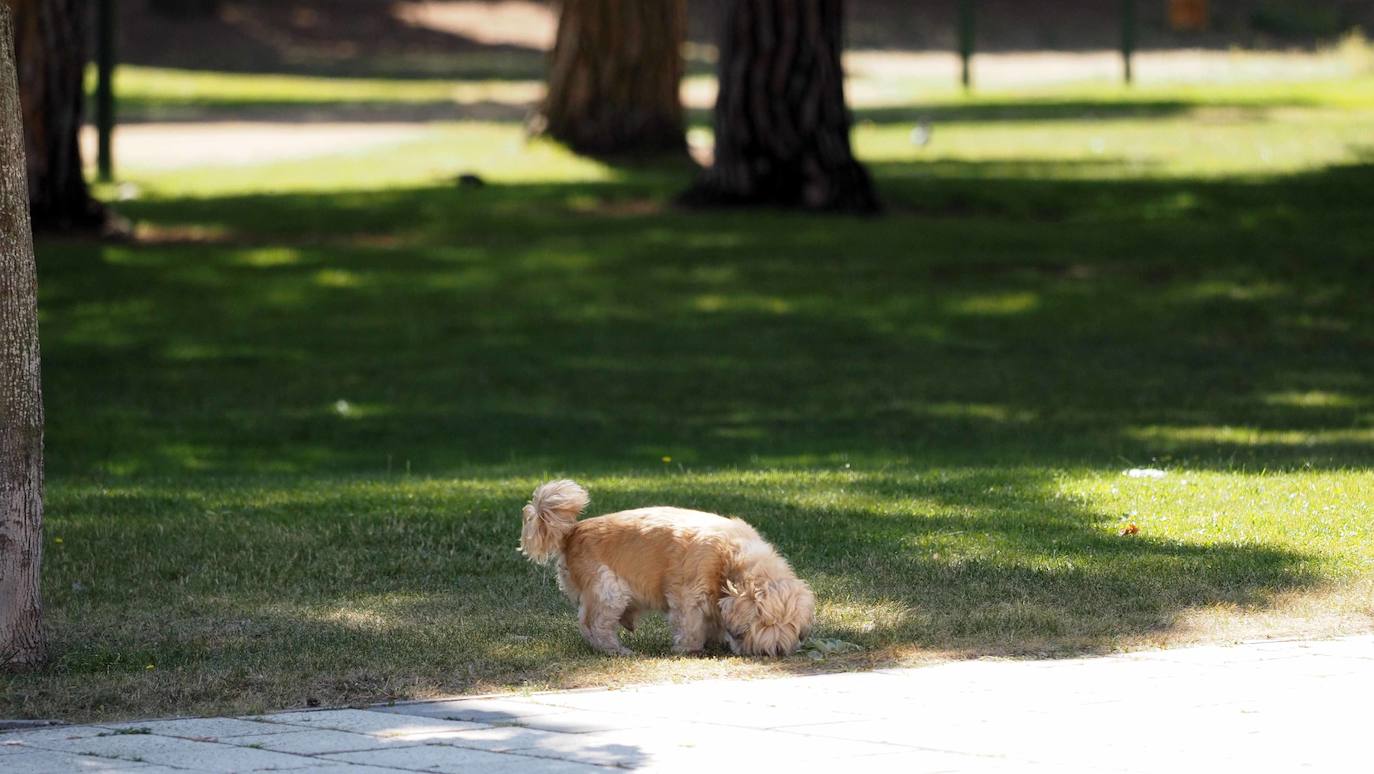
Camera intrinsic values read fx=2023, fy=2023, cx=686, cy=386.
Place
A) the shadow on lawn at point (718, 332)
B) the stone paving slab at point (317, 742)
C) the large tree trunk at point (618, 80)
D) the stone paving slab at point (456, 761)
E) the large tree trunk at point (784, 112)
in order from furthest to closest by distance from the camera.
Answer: the large tree trunk at point (618, 80) → the large tree trunk at point (784, 112) → the shadow on lawn at point (718, 332) → the stone paving slab at point (317, 742) → the stone paving slab at point (456, 761)

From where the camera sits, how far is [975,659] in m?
6.66

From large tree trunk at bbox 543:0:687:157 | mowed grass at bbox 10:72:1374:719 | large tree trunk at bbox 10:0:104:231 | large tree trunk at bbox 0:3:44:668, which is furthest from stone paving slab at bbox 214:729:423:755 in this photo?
large tree trunk at bbox 543:0:687:157

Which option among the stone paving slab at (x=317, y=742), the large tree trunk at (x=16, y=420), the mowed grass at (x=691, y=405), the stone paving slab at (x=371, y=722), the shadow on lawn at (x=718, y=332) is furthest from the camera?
the shadow on lawn at (x=718, y=332)

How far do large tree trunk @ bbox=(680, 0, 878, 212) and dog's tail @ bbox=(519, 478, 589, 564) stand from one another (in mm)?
13831

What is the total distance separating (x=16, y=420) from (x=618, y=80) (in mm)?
20365

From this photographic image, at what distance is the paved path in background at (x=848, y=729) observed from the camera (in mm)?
5391

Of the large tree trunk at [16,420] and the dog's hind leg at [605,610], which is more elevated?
the large tree trunk at [16,420]

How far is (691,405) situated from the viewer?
46.2 feet

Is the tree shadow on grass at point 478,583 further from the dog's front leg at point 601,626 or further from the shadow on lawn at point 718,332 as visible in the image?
the shadow on lawn at point 718,332

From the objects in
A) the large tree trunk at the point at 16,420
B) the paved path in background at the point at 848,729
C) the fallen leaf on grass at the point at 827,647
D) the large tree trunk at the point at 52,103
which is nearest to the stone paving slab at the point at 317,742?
the paved path in background at the point at 848,729

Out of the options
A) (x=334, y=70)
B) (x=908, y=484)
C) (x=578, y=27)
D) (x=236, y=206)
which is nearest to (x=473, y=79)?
(x=334, y=70)

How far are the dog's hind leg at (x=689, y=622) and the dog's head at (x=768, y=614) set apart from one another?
0.23 ft

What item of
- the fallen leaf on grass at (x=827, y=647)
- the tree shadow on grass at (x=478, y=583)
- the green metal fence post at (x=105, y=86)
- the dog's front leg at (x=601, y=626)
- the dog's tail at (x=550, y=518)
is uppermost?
the green metal fence post at (x=105, y=86)

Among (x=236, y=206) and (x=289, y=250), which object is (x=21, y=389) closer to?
(x=289, y=250)
